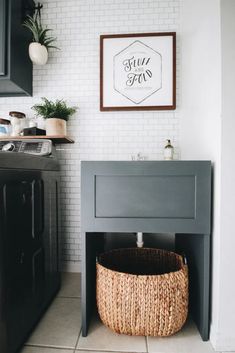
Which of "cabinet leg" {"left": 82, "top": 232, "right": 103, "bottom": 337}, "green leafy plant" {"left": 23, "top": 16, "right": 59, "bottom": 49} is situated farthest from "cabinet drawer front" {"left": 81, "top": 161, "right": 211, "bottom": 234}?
"green leafy plant" {"left": 23, "top": 16, "right": 59, "bottom": 49}

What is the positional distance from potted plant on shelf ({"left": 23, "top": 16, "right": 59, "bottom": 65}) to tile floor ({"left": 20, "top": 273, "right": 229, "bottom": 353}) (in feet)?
5.70

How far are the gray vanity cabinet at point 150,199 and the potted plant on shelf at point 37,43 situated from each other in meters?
1.10

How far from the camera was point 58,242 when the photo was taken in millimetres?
1589

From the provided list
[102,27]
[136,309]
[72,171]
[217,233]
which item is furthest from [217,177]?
[102,27]

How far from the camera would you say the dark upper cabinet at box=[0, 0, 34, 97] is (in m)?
1.49

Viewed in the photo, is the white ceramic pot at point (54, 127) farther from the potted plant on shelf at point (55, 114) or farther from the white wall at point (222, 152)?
the white wall at point (222, 152)

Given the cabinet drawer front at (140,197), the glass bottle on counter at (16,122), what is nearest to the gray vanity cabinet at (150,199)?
the cabinet drawer front at (140,197)

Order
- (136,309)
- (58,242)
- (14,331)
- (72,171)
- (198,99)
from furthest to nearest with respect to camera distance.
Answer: (72,171), (58,242), (198,99), (136,309), (14,331)

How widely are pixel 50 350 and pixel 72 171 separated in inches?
45.7

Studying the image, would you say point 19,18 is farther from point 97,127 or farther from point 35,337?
point 35,337

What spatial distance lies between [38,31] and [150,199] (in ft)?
4.99

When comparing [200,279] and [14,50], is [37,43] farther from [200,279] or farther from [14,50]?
[200,279]

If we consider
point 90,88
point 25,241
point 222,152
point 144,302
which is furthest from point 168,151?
point 25,241

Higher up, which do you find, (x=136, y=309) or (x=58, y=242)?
(x=58, y=242)
